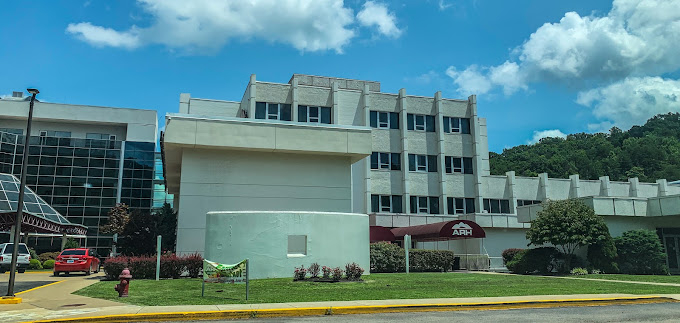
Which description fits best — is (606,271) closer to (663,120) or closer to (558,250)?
(558,250)

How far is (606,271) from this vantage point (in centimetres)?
2841

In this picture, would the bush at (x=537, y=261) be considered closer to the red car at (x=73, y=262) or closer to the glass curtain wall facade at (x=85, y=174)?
the red car at (x=73, y=262)

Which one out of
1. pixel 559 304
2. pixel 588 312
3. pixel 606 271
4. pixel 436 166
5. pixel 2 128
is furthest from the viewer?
pixel 2 128

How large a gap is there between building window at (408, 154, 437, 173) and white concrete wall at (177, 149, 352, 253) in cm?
2008

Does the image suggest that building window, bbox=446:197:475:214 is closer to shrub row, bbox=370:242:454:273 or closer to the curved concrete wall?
shrub row, bbox=370:242:454:273

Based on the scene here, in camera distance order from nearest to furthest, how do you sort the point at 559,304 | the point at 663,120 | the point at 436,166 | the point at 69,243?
the point at 559,304 < the point at 69,243 < the point at 436,166 < the point at 663,120

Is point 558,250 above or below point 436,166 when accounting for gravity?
below

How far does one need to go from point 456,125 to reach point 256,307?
43518mm

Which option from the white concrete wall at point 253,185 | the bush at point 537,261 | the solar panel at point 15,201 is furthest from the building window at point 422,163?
the solar panel at point 15,201

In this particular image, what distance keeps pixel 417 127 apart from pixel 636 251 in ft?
85.7

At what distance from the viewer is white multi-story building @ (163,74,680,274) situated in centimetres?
2916

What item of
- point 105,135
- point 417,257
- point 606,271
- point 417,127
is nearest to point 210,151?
point 417,257

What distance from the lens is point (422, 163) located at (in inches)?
2036

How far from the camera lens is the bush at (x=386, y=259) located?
28.8 meters
